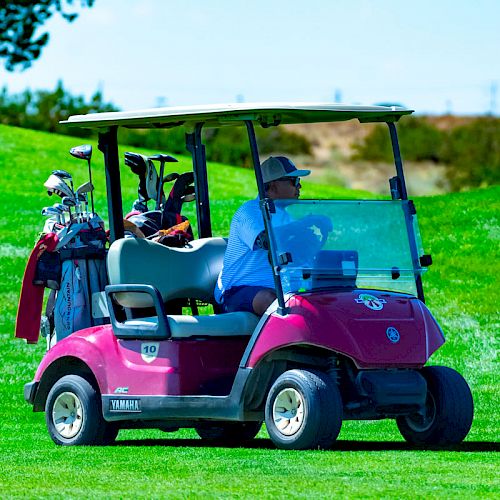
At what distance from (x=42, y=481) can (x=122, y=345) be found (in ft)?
6.70

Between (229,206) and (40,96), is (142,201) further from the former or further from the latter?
(40,96)

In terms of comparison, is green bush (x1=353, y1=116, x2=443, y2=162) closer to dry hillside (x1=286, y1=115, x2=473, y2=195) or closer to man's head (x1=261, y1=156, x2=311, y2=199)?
dry hillside (x1=286, y1=115, x2=473, y2=195)

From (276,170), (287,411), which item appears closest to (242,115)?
(276,170)

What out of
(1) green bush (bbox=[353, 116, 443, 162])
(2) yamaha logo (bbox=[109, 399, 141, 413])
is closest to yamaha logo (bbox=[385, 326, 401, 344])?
(2) yamaha logo (bbox=[109, 399, 141, 413])

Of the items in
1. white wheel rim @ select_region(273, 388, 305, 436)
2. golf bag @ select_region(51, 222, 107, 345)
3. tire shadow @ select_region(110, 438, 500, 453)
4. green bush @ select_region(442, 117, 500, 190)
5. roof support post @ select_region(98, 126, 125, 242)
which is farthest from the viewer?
green bush @ select_region(442, 117, 500, 190)

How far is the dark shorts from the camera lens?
8.35 metres

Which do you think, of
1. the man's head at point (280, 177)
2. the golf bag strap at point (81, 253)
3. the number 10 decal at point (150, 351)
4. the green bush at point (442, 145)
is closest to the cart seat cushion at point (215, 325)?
the number 10 decal at point (150, 351)

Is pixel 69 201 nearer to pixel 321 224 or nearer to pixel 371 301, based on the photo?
pixel 321 224

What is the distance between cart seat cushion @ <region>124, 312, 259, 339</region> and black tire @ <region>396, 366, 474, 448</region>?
990mm

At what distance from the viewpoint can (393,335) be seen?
790 centimetres

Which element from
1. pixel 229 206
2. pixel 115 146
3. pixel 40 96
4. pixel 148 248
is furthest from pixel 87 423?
pixel 40 96

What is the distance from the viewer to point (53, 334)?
9375 millimetres

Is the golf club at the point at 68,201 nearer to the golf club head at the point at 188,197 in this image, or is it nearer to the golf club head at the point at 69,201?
the golf club head at the point at 69,201

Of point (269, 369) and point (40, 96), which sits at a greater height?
point (40, 96)
